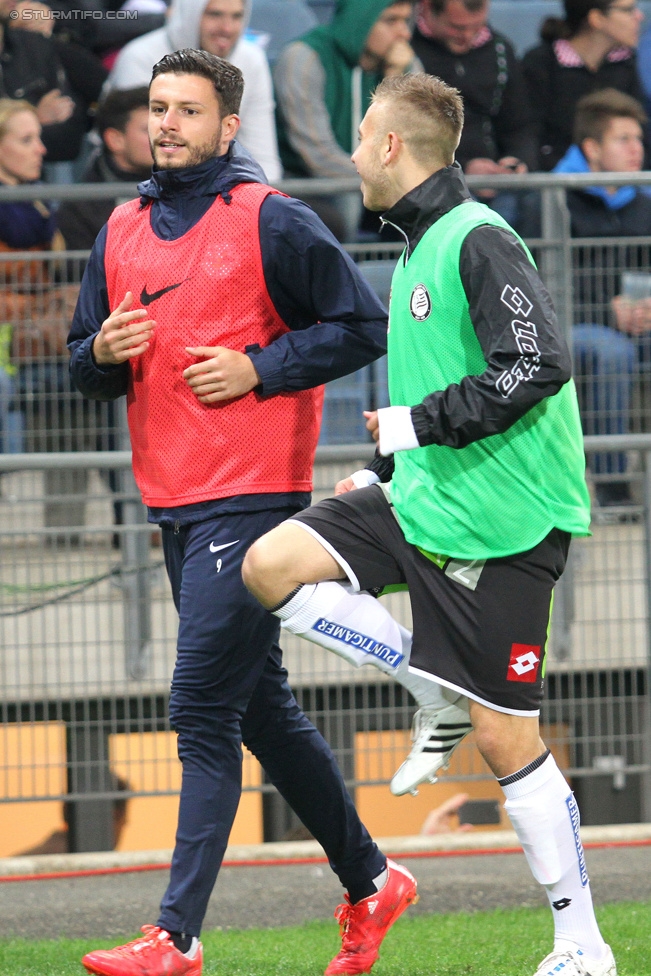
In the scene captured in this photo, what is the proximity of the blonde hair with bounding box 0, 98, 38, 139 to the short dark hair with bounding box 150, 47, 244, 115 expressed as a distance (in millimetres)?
3380

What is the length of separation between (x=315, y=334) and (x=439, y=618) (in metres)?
0.86

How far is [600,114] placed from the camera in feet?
24.5

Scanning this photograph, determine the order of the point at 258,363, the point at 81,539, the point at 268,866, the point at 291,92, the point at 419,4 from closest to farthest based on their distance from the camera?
the point at 258,363, the point at 268,866, the point at 81,539, the point at 291,92, the point at 419,4

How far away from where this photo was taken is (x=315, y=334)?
3836 millimetres

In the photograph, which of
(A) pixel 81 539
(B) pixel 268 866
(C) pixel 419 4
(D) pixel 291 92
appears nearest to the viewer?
(B) pixel 268 866

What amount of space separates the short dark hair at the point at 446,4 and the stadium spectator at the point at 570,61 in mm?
563

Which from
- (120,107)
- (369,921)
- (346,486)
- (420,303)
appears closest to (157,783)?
(369,921)

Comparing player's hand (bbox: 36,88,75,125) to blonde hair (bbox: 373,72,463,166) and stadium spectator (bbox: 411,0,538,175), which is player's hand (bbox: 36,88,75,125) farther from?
blonde hair (bbox: 373,72,463,166)

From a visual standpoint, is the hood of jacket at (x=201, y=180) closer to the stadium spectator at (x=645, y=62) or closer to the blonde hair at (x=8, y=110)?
the blonde hair at (x=8, y=110)

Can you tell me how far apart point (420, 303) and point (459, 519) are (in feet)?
1.82

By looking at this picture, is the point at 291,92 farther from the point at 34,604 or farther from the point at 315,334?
the point at 315,334

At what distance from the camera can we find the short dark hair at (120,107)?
7.06m

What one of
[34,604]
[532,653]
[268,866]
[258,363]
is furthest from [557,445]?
[34,604]

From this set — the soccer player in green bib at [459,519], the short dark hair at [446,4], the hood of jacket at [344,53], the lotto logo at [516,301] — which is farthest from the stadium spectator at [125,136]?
the lotto logo at [516,301]
